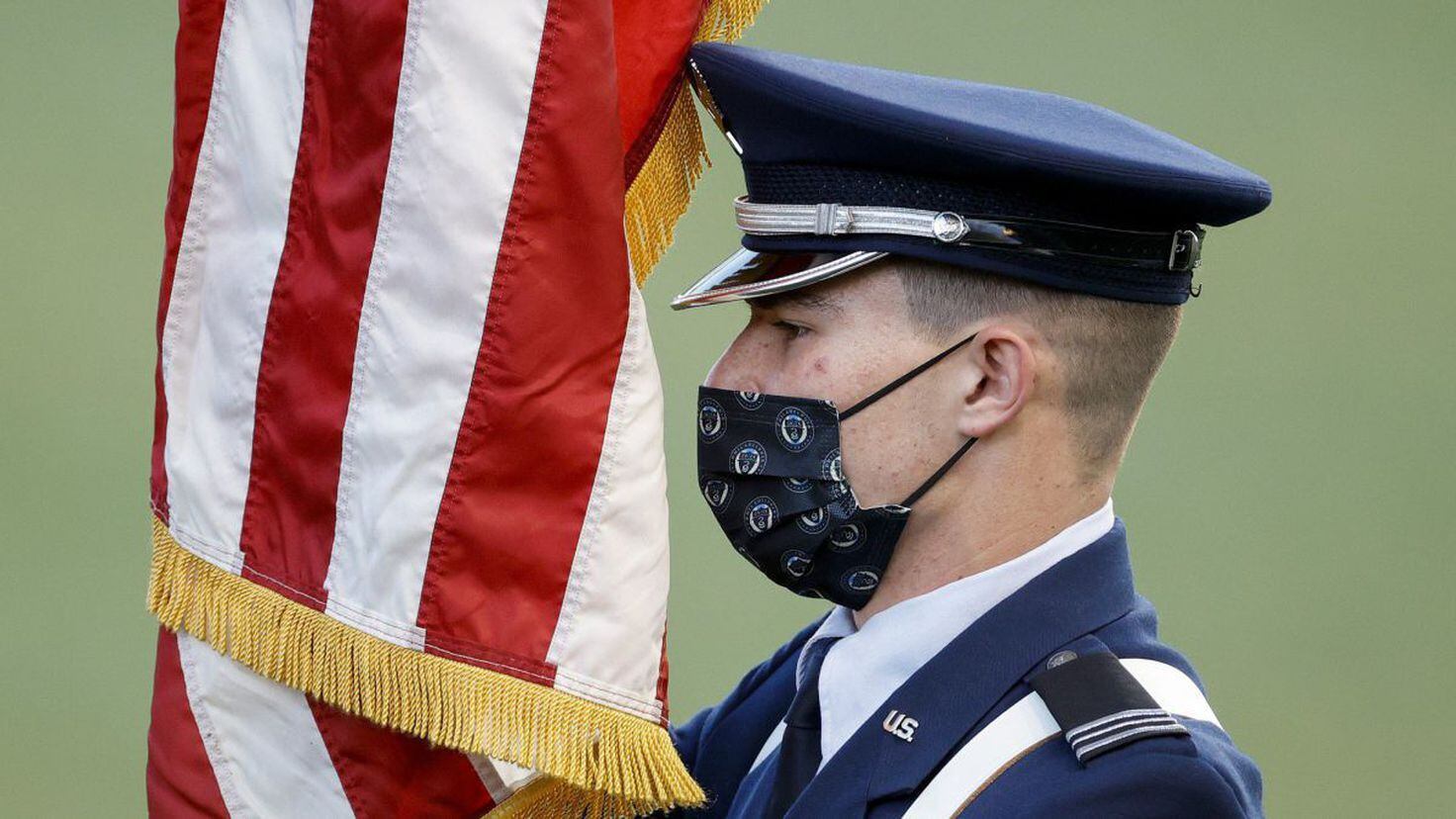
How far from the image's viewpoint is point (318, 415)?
155 centimetres

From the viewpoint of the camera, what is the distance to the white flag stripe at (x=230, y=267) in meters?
1.57

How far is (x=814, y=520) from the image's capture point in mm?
1592

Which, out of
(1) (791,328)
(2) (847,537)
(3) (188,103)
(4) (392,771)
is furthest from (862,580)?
(3) (188,103)

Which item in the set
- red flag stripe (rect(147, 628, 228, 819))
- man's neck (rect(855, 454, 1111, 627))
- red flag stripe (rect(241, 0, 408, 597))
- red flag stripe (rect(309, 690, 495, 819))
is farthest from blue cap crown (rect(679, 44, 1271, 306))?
red flag stripe (rect(147, 628, 228, 819))

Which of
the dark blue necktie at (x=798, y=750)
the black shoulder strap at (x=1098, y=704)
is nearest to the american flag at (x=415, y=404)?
the dark blue necktie at (x=798, y=750)

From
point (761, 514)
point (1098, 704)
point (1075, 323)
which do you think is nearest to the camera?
point (1098, 704)

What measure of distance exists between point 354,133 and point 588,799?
677 mm

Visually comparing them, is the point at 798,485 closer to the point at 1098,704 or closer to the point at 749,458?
the point at 749,458

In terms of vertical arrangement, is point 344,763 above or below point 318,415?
below

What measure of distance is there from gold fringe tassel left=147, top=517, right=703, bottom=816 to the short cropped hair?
0.48 m

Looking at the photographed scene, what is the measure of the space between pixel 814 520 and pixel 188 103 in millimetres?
740

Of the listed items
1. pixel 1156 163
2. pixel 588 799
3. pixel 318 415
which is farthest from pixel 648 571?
pixel 1156 163

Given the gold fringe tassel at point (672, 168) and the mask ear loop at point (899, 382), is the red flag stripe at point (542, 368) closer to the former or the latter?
the gold fringe tassel at point (672, 168)

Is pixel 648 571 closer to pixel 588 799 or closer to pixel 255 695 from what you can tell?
pixel 588 799
